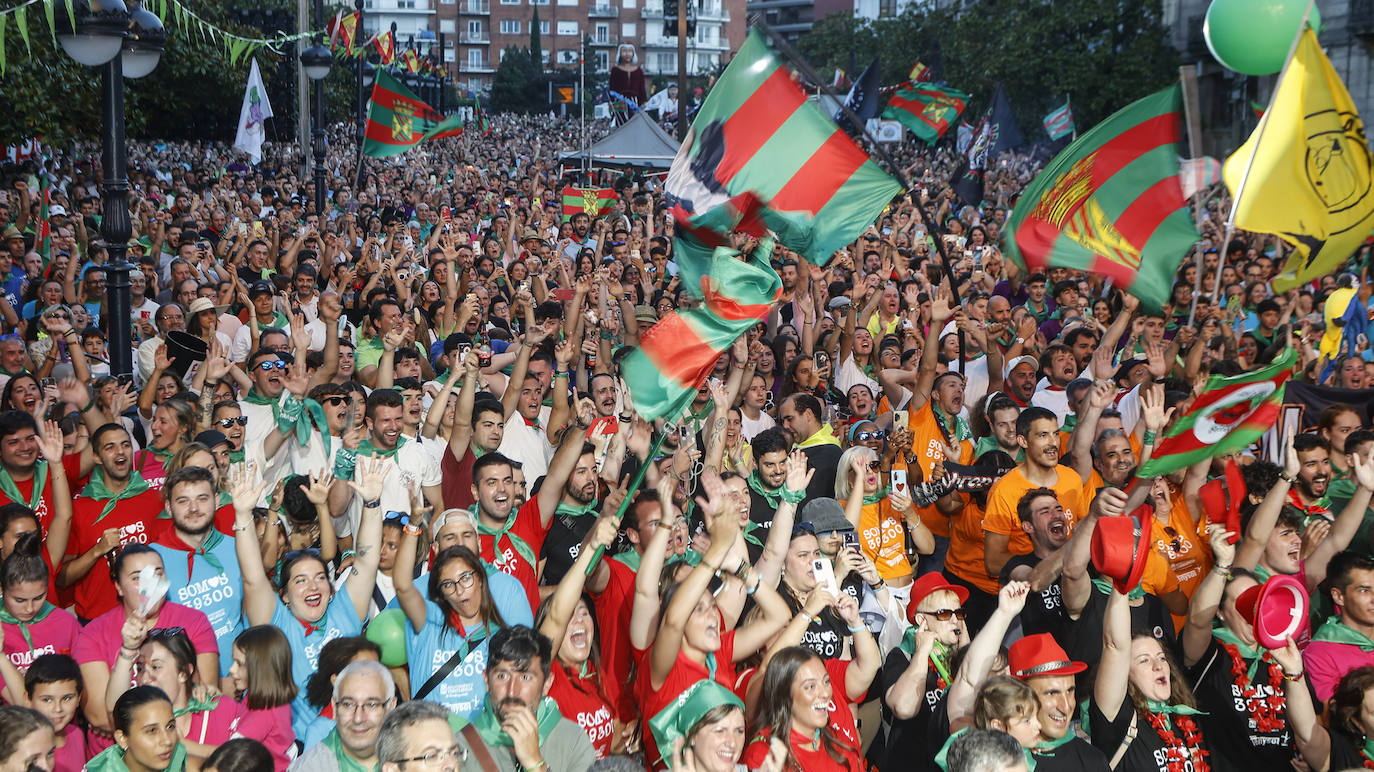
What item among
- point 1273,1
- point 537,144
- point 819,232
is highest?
point 1273,1

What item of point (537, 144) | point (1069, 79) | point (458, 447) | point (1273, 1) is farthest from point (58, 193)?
point (537, 144)

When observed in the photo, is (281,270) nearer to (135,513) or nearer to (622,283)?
(622,283)

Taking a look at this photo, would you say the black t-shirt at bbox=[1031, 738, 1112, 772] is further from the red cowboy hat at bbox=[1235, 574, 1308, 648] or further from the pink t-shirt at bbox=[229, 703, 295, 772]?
the pink t-shirt at bbox=[229, 703, 295, 772]

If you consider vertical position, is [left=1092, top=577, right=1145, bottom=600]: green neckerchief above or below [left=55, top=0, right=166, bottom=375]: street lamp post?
below

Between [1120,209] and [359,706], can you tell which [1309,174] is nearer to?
[1120,209]

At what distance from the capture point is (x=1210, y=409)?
533cm

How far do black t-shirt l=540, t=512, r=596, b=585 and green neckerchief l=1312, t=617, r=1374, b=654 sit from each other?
3.09 m

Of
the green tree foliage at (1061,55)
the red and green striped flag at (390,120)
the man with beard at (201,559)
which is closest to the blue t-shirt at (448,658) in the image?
the man with beard at (201,559)

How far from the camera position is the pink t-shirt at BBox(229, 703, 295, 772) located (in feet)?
15.9

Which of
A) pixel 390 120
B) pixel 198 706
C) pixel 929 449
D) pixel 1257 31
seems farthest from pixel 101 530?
pixel 390 120

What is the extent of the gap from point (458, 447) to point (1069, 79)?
33566mm

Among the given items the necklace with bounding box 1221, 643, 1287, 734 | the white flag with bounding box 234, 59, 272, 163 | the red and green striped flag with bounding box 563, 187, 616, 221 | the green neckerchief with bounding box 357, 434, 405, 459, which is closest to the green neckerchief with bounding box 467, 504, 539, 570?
the green neckerchief with bounding box 357, 434, 405, 459

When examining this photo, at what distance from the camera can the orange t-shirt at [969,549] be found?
693cm

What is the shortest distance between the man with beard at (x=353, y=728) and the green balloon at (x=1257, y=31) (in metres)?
8.00
